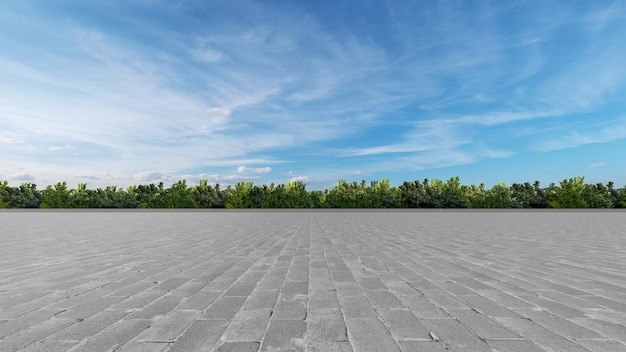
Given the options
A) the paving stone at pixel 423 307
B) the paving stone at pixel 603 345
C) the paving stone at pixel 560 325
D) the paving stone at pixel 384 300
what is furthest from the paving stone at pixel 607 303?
the paving stone at pixel 384 300

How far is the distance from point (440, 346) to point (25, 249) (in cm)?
1064

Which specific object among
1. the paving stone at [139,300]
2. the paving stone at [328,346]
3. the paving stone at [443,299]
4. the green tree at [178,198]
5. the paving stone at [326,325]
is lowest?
the paving stone at [139,300]

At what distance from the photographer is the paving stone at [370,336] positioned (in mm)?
2812

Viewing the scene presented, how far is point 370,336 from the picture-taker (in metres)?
3.04

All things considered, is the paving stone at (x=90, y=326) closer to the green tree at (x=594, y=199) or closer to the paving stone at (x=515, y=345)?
the paving stone at (x=515, y=345)

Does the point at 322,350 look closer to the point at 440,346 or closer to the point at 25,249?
the point at 440,346

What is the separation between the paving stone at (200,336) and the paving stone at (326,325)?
878 mm

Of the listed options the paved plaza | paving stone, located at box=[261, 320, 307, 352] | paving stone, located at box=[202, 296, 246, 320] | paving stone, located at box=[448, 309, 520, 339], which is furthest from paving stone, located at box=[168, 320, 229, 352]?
paving stone, located at box=[448, 309, 520, 339]

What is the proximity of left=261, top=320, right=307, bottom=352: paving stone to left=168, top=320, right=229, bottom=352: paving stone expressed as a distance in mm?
469

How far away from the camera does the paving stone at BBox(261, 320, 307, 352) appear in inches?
111

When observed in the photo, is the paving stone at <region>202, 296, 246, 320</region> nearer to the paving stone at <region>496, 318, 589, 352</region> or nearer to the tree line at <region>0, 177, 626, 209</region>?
the paving stone at <region>496, 318, 589, 352</region>

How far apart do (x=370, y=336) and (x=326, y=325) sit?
0.47 m

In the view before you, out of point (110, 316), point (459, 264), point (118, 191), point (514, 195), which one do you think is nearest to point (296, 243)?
point (459, 264)

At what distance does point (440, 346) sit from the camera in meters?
2.83
